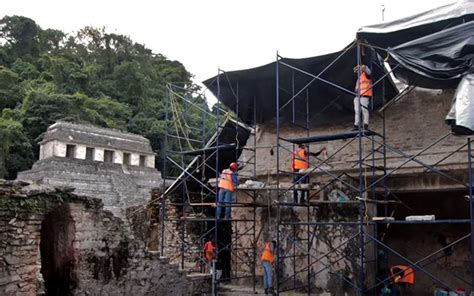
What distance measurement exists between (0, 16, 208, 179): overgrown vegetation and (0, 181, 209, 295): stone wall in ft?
52.1

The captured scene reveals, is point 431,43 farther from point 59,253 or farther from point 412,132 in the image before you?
point 59,253

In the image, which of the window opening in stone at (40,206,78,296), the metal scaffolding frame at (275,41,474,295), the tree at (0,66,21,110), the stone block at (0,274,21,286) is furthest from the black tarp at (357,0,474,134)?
the tree at (0,66,21,110)

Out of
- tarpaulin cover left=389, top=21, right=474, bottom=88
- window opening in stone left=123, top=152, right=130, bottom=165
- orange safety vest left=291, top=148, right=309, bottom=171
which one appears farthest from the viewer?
window opening in stone left=123, top=152, right=130, bottom=165

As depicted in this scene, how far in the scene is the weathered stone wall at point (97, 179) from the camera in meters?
21.2

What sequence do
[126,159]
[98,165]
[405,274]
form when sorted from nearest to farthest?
[405,274], [98,165], [126,159]

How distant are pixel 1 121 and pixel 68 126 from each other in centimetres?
339

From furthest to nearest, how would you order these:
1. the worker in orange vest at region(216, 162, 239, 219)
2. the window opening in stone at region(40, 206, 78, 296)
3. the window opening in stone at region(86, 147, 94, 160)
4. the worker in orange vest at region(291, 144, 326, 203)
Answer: the window opening in stone at region(86, 147, 94, 160)
the worker in orange vest at region(216, 162, 239, 219)
the worker in orange vest at region(291, 144, 326, 203)
the window opening in stone at region(40, 206, 78, 296)

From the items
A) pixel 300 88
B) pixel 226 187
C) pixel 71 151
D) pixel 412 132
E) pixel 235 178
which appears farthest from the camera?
pixel 71 151

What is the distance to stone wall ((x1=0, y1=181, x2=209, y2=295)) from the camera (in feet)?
26.7

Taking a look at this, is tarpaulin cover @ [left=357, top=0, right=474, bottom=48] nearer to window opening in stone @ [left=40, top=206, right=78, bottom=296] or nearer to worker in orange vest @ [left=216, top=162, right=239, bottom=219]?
worker in orange vest @ [left=216, top=162, right=239, bottom=219]

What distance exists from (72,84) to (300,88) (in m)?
25.8

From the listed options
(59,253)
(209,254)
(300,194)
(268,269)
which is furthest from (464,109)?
(59,253)

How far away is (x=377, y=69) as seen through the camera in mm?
10742

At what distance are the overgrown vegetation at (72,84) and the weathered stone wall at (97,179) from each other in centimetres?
445
